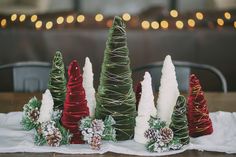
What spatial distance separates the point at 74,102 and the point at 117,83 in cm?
12

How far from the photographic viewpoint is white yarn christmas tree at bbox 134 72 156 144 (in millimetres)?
1186

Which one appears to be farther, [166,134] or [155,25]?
[155,25]

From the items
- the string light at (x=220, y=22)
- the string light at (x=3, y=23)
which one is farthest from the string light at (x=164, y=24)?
the string light at (x=3, y=23)

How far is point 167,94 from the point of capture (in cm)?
122

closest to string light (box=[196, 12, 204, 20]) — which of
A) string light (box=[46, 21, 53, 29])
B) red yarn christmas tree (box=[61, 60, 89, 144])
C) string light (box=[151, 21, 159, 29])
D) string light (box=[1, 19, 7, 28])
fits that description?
string light (box=[151, 21, 159, 29])

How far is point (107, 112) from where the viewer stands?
1.18 m

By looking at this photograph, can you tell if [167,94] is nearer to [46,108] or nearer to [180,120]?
A: [180,120]

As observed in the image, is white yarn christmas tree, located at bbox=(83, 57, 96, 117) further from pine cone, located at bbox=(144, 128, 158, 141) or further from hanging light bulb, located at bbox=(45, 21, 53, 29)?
hanging light bulb, located at bbox=(45, 21, 53, 29)

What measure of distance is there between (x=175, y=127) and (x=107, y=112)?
0.18 meters

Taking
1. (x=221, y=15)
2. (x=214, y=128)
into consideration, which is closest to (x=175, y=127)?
(x=214, y=128)

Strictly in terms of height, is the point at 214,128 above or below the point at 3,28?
below

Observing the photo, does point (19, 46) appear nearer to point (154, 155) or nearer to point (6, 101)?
point (6, 101)

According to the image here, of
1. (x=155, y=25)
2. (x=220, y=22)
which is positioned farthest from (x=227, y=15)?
(x=155, y=25)

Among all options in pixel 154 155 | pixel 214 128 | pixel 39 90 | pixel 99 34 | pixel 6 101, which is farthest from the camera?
pixel 99 34
